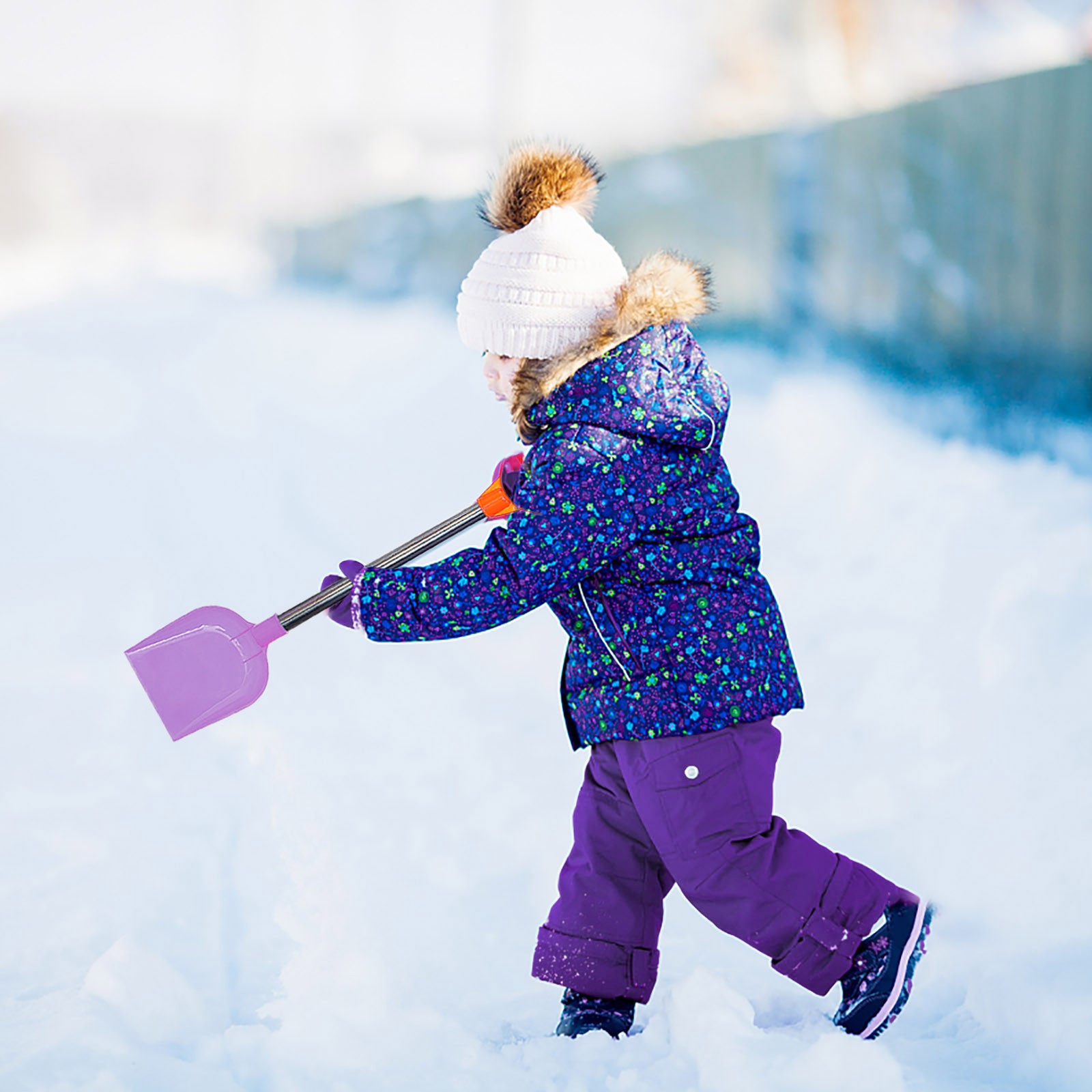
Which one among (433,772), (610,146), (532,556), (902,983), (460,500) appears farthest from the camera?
(610,146)

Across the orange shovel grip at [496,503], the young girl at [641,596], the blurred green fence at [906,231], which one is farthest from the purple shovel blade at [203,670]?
the blurred green fence at [906,231]

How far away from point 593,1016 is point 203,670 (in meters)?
0.56

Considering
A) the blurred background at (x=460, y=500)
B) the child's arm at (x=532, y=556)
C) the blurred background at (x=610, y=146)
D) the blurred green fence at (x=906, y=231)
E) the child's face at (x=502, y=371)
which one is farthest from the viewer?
the blurred background at (x=610, y=146)

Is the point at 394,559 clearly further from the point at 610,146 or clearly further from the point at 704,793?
the point at 610,146

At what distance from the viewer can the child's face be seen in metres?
1.34

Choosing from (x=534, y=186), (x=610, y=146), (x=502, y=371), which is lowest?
(x=502, y=371)

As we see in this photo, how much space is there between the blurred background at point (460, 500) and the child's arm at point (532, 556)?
479mm

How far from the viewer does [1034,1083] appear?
1.31 meters

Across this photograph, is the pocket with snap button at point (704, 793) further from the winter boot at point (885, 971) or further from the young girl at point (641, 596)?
the winter boot at point (885, 971)

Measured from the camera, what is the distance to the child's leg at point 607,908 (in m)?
1.41

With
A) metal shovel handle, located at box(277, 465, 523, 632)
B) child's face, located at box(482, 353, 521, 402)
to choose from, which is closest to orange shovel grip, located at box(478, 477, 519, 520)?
metal shovel handle, located at box(277, 465, 523, 632)

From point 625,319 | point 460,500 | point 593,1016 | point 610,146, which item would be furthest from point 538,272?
point 610,146

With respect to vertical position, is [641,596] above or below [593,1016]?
above

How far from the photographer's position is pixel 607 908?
4.64 ft
